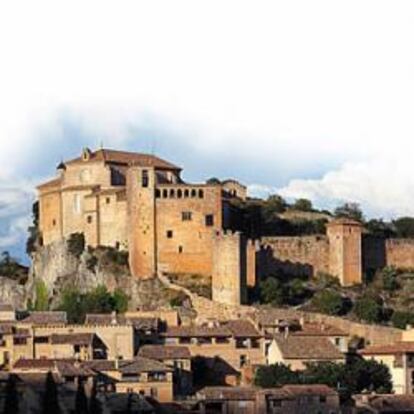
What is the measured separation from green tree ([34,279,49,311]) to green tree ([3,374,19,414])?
2473 cm

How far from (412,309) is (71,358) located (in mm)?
20877

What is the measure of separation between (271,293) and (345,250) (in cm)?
622

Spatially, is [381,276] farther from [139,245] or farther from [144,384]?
[144,384]

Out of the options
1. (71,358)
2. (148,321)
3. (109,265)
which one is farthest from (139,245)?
(71,358)

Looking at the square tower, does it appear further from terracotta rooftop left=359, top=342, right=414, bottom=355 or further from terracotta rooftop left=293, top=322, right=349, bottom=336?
terracotta rooftop left=359, top=342, right=414, bottom=355

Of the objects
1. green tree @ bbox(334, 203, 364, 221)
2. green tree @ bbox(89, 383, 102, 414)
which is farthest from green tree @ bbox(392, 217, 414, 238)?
green tree @ bbox(89, 383, 102, 414)

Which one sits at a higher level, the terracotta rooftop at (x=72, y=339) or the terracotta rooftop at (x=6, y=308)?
the terracotta rooftop at (x=6, y=308)

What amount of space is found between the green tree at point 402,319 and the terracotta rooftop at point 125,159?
1620 cm

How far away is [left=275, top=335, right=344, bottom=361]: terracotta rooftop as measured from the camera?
253 ft

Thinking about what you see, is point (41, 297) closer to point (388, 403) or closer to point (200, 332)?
point (200, 332)

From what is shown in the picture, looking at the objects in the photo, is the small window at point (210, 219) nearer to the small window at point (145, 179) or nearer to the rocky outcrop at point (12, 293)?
the small window at point (145, 179)

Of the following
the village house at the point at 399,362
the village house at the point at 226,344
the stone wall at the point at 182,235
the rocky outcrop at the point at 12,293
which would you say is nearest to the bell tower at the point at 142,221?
the stone wall at the point at 182,235

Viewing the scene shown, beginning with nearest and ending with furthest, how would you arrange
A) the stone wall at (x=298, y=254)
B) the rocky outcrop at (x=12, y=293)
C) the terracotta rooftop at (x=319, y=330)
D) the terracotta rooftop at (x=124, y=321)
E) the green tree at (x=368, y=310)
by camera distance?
1. the terracotta rooftop at (x=124, y=321)
2. the terracotta rooftop at (x=319, y=330)
3. the green tree at (x=368, y=310)
4. the stone wall at (x=298, y=254)
5. the rocky outcrop at (x=12, y=293)

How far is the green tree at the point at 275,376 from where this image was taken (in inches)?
2918
